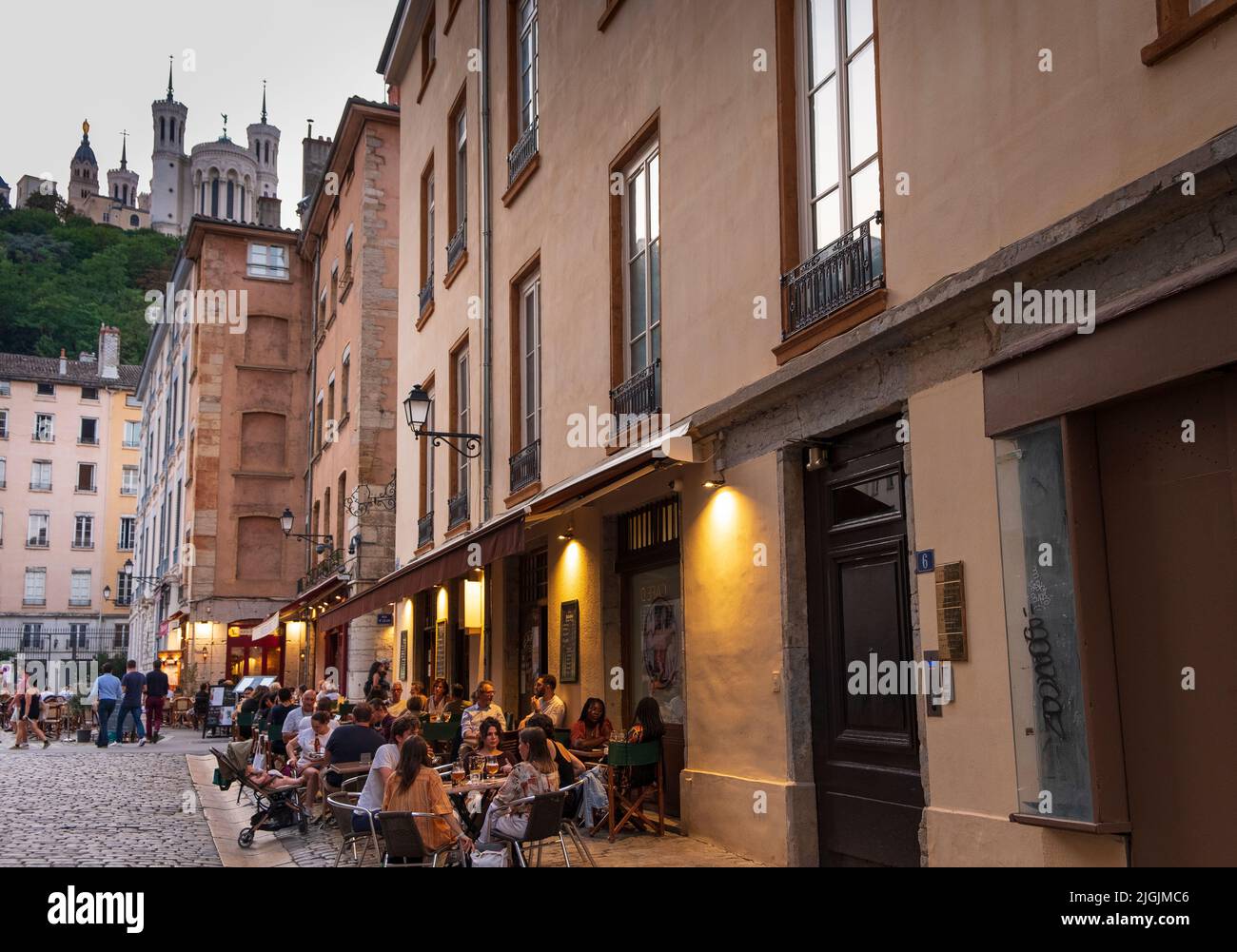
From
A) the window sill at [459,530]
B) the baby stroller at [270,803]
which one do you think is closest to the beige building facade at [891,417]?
the window sill at [459,530]

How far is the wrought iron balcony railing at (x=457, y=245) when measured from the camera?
16.8 metres

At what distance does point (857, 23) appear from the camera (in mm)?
7766

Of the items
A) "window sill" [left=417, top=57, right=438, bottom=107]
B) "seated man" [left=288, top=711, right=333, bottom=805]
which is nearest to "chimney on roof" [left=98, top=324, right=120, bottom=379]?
"window sill" [left=417, top=57, right=438, bottom=107]

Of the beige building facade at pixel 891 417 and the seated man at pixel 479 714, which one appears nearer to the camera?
the beige building facade at pixel 891 417

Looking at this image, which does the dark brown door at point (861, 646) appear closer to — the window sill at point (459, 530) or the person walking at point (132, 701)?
the window sill at point (459, 530)

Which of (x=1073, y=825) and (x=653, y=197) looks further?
(x=653, y=197)

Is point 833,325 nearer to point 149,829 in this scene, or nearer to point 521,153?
point 521,153

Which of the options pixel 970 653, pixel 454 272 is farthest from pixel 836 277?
pixel 454 272

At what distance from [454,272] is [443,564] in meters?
5.53

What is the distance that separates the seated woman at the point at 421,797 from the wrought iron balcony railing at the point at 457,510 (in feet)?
29.3
